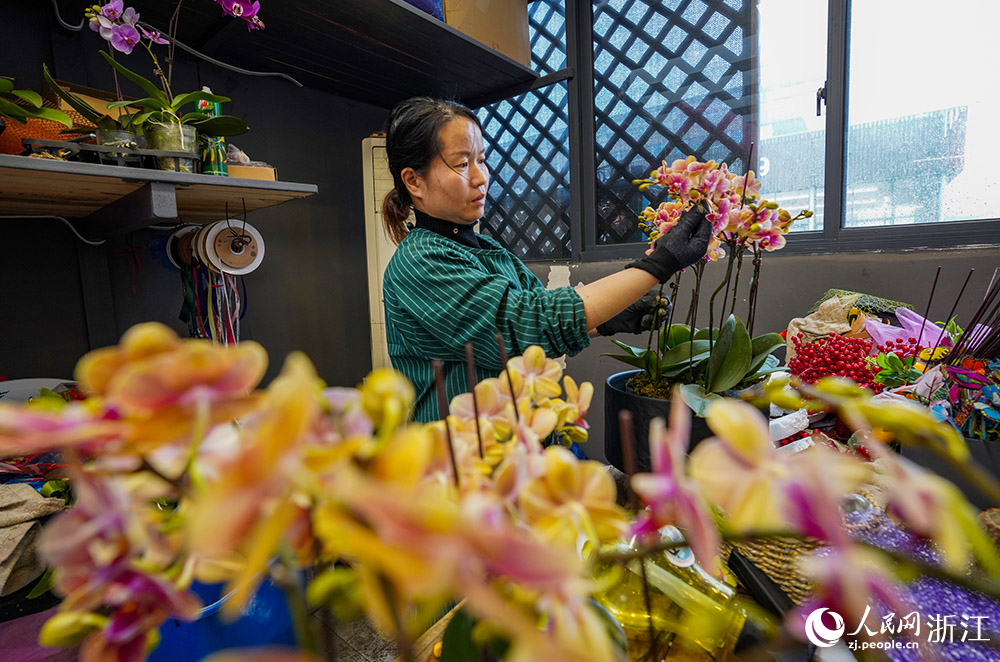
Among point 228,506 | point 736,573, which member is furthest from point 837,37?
point 228,506

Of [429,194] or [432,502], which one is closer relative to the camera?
[432,502]

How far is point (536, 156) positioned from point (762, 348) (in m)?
1.74

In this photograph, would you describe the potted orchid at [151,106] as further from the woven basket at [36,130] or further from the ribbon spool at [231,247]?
the ribbon spool at [231,247]


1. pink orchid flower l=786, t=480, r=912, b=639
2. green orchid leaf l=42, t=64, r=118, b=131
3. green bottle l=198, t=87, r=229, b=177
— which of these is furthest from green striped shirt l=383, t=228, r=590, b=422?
pink orchid flower l=786, t=480, r=912, b=639

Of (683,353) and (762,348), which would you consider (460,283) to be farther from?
(762,348)

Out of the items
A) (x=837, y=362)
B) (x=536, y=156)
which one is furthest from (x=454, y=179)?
(x=536, y=156)

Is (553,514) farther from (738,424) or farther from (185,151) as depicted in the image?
(185,151)

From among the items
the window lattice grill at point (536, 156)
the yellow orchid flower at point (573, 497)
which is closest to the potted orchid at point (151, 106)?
the yellow orchid flower at point (573, 497)

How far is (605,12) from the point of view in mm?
2080

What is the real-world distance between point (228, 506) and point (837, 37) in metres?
2.07

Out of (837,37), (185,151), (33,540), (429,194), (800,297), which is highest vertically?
(837,37)

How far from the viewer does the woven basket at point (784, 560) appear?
1.42ft

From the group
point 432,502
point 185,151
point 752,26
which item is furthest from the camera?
point 752,26

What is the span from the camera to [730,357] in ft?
2.56
